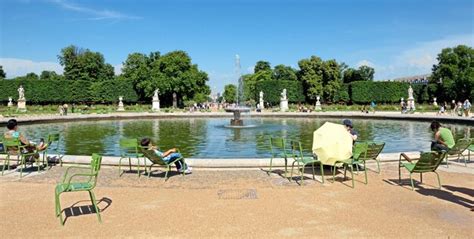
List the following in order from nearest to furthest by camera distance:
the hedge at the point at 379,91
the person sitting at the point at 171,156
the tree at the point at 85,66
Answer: the person sitting at the point at 171,156 < the hedge at the point at 379,91 < the tree at the point at 85,66

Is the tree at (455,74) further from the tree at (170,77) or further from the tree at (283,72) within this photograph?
the tree at (170,77)

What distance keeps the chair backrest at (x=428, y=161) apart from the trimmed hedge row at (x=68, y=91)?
53.8m

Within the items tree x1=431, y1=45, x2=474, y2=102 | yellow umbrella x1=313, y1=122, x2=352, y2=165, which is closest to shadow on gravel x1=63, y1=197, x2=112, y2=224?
yellow umbrella x1=313, y1=122, x2=352, y2=165

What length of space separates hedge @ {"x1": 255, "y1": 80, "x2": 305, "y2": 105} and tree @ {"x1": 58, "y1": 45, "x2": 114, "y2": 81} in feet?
89.4

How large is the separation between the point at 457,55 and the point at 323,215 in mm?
61228

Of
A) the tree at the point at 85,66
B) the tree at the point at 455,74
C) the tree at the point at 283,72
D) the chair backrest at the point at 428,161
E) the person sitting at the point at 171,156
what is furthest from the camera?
the tree at the point at 283,72

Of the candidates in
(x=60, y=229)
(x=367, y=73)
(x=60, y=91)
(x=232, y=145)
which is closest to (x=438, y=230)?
(x=60, y=229)

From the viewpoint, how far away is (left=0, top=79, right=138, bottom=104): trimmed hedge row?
172 ft

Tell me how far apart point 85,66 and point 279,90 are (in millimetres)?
31696

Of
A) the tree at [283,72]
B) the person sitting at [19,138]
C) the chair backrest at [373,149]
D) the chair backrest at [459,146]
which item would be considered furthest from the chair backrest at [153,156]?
the tree at [283,72]

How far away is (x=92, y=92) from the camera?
5628 cm

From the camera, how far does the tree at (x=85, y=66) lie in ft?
215

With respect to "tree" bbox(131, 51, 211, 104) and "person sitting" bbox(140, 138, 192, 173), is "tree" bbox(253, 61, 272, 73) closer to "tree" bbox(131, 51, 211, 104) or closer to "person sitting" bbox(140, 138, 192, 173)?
"tree" bbox(131, 51, 211, 104)

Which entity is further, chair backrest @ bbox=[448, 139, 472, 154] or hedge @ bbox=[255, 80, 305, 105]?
hedge @ bbox=[255, 80, 305, 105]
